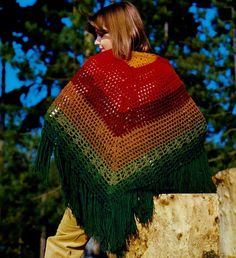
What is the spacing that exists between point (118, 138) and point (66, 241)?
0.58 metres

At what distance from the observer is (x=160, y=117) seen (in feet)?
12.4

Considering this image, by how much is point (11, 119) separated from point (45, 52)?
156cm

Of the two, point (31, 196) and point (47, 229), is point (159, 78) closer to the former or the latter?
point (31, 196)

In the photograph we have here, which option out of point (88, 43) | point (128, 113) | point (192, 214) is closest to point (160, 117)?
point (128, 113)

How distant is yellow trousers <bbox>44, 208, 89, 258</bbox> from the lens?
12.5 feet

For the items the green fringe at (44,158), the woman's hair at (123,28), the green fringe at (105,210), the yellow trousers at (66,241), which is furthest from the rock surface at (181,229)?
the woman's hair at (123,28)

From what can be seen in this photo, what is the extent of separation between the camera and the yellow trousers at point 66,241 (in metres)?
3.81

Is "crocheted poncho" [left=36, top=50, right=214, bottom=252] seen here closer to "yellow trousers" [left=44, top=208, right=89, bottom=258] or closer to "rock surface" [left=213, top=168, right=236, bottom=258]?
"yellow trousers" [left=44, top=208, right=89, bottom=258]

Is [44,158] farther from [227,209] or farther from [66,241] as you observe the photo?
[227,209]

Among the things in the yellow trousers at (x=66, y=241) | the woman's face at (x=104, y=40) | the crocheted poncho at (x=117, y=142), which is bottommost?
the yellow trousers at (x=66, y=241)

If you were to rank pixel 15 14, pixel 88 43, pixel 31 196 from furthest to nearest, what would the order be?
1. pixel 15 14
2. pixel 31 196
3. pixel 88 43

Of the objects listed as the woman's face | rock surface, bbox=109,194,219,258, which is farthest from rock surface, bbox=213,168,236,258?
the woman's face

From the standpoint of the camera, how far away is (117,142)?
12.2ft

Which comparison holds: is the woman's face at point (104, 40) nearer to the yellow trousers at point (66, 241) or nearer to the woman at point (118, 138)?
the woman at point (118, 138)
